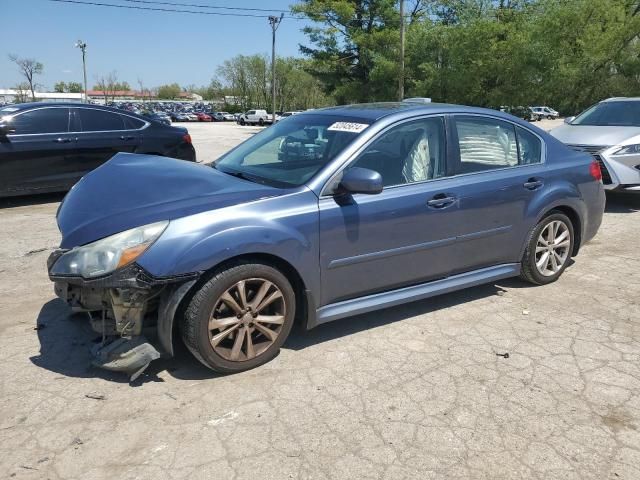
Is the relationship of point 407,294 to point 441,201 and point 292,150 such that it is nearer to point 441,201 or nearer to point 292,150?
point 441,201

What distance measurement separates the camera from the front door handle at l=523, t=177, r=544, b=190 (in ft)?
14.2

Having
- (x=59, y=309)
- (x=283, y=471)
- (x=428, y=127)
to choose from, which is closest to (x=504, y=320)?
(x=428, y=127)

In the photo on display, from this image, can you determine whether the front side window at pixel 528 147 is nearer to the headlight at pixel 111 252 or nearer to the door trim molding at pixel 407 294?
the door trim molding at pixel 407 294

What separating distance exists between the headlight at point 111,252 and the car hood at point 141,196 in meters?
0.06

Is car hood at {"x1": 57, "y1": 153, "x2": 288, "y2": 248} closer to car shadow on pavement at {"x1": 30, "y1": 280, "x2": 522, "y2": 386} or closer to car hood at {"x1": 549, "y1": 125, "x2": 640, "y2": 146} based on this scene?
car shadow on pavement at {"x1": 30, "y1": 280, "x2": 522, "y2": 386}

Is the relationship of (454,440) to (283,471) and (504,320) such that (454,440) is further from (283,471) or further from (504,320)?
(504,320)

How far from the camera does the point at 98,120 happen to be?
26.9ft

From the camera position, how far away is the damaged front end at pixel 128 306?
9.27 feet

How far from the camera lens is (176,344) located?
3.56m

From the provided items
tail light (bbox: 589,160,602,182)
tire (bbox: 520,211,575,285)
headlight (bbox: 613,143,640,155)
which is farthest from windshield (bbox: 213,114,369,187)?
headlight (bbox: 613,143,640,155)

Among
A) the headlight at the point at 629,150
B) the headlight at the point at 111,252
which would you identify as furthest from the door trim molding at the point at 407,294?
the headlight at the point at 629,150

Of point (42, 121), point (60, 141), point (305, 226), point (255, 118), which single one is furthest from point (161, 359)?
point (255, 118)

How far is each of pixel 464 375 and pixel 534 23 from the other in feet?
73.4

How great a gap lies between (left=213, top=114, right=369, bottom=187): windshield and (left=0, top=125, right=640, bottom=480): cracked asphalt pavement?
3.78 ft
